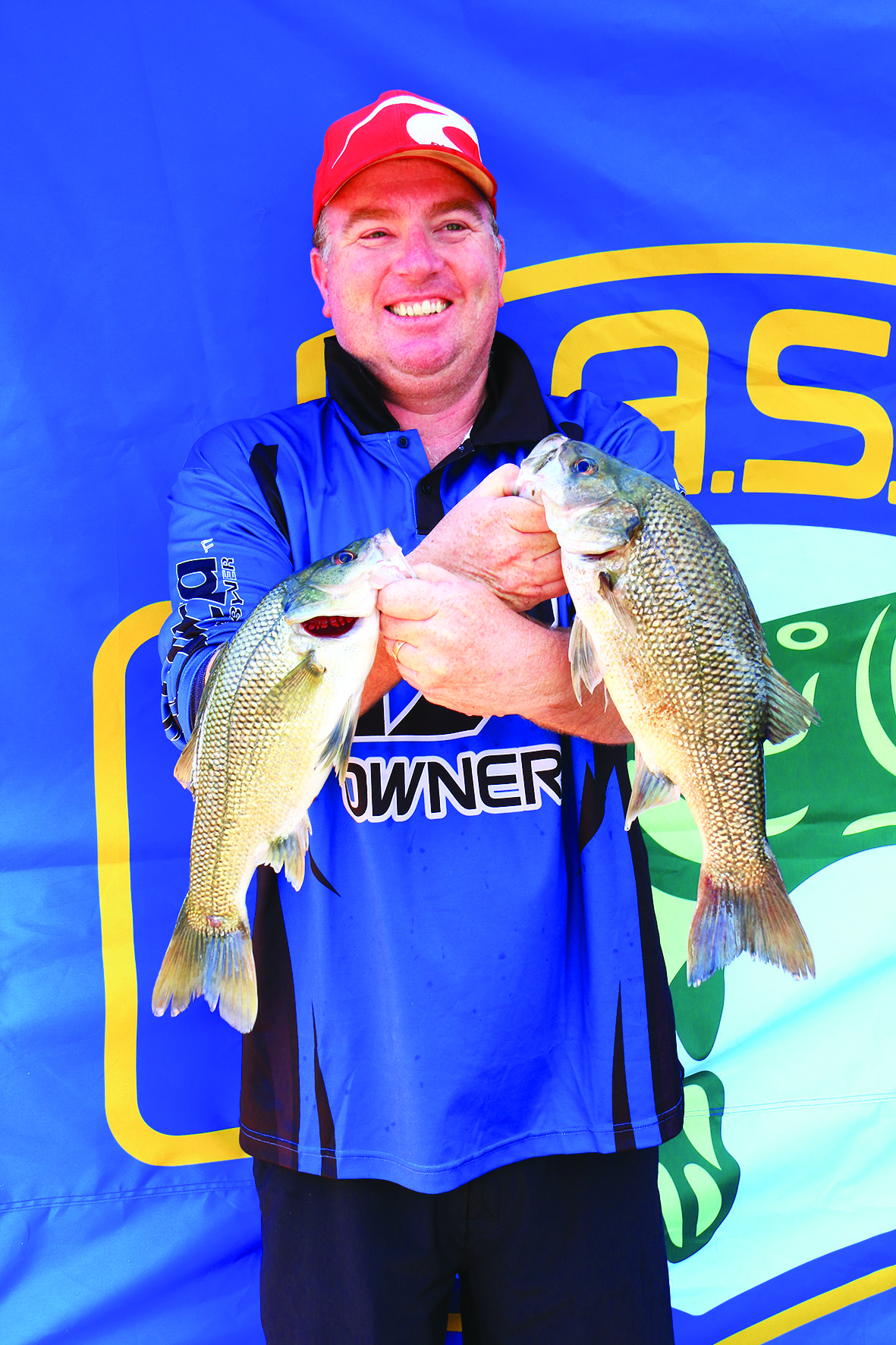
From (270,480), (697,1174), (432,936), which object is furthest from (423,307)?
(697,1174)

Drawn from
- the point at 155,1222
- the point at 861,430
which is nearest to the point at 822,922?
the point at 861,430

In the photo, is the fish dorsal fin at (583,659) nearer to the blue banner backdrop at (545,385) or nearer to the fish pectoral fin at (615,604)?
the fish pectoral fin at (615,604)

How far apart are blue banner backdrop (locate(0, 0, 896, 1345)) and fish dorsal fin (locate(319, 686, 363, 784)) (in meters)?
1.20

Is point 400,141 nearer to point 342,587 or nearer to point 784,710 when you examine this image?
point 342,587

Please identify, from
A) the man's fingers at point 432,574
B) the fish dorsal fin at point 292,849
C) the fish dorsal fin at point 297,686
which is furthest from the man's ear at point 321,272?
the fish dorsal fin at point 292,849

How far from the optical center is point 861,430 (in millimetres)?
2490

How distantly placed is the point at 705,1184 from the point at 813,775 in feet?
3.63

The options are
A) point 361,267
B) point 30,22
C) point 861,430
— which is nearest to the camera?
point 361,267

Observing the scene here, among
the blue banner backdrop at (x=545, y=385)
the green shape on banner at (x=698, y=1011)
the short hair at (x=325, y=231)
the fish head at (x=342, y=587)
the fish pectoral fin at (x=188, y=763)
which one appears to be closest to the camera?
the fish head at (x=342, y=587)

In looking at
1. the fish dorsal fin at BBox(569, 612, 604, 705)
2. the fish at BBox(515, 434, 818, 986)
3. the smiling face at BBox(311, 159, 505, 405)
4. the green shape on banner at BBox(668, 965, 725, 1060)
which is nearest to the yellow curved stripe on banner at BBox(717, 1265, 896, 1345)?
the green shape on banner at BBox(668, 965, 725, 1060)

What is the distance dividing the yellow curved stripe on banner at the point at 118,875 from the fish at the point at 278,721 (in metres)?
1.08

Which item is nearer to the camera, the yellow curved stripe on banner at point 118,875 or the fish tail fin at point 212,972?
the fish tail fin at point 212,972

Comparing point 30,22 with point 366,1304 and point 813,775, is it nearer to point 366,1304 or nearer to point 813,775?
point 813,775

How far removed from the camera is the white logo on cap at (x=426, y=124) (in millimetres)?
1811
